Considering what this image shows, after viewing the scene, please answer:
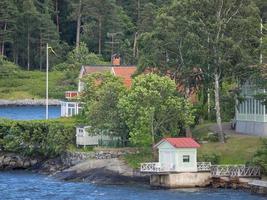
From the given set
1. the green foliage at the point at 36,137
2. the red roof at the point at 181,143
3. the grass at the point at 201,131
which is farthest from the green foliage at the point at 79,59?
the red roof at the point at 181,143

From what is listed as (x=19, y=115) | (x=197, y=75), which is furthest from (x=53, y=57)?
(x=197, y=75)

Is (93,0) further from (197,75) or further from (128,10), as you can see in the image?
(197,75)

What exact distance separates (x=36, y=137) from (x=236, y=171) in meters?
21.6

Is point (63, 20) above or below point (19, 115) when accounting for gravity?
above

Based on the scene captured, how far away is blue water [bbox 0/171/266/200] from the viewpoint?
6203cm

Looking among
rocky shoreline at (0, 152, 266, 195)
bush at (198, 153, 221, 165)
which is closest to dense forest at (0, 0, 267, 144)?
bush at (198, 153, 221, 165)

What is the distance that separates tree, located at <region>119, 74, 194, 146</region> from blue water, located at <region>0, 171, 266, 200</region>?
252 inches

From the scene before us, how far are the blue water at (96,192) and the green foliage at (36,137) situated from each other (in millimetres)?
7823

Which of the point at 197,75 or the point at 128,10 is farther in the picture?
the point at 128,10

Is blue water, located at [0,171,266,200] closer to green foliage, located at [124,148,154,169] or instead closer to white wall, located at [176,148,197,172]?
white wall, located at [176,148,197,172]

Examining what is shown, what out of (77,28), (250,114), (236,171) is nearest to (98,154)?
(236,171)

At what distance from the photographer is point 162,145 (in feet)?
226

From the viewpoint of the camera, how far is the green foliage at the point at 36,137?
78.9 meters

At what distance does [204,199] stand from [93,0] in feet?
320
